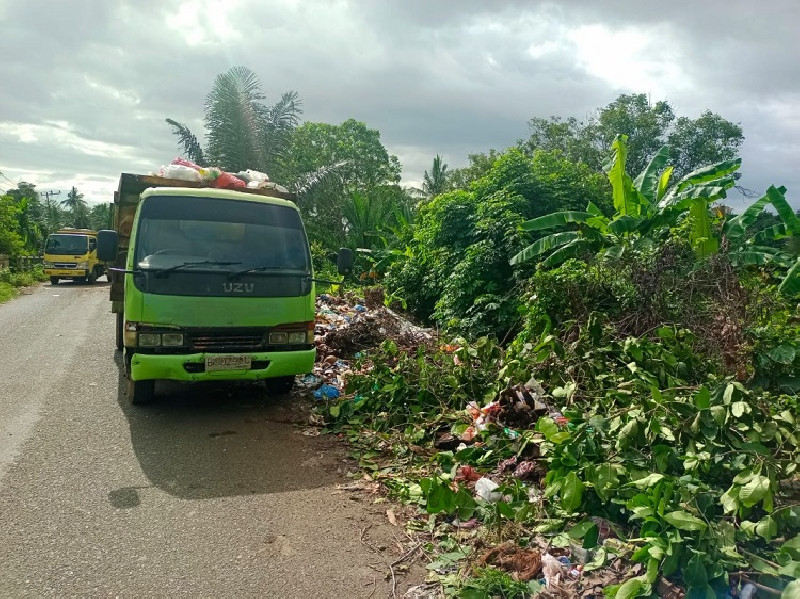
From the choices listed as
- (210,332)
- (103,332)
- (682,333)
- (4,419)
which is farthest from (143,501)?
(103,332)

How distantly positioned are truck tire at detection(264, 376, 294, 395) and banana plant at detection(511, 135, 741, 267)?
158 inches

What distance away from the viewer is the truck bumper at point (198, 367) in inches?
215

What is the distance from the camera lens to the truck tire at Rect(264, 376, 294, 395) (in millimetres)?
6562

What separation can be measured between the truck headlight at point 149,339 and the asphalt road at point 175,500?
83cm

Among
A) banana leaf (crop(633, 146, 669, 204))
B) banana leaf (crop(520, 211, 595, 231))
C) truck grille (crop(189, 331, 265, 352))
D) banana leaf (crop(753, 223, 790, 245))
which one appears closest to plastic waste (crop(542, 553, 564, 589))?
truck grille (crop(189, 331, 265, 352))

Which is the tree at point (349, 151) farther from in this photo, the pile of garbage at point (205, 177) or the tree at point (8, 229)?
the pile of garbage at point (205, 177)

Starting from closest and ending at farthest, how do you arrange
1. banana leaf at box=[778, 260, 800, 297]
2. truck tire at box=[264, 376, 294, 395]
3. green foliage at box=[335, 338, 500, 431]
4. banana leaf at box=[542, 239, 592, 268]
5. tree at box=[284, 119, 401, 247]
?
green foliage at box=[335, 338, 500, 431], truck tire at box=[264, 376, 294, 395], banana leaf at box=[778, 260, 800, 297], banana leaf at box=[542, 239, 592, 268], tree at box=[284, 119, 401, 247]

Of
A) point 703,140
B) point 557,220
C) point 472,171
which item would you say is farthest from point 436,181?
point 557,220

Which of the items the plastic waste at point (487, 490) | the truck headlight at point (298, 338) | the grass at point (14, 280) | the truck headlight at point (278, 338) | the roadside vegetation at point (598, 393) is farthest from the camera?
the grass at point (14, 280)

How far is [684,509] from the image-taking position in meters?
3.04

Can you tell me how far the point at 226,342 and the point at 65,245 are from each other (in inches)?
844

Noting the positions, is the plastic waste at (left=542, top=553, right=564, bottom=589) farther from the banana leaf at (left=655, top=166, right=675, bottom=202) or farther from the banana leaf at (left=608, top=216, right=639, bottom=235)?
the banana leaf at (left=655, top=166, right=675, bottom=202)

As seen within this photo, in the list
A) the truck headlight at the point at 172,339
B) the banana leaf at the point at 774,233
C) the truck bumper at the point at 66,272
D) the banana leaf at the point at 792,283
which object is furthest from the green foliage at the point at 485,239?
the truck bumper at the point at 66,272

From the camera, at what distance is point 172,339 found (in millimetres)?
5531
